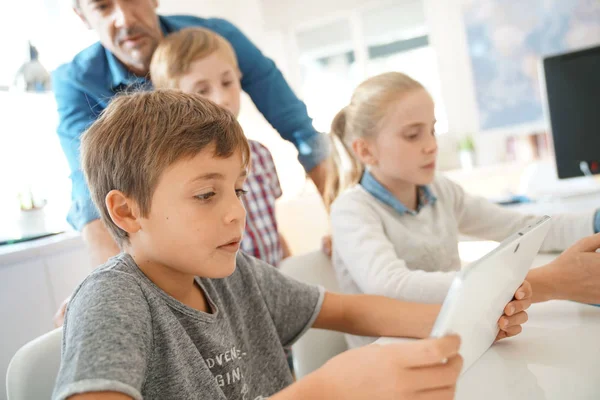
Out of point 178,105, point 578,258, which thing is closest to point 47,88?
point 178,105

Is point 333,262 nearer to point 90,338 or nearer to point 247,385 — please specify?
point 247,385

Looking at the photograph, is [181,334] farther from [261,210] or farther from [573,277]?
[261,210]

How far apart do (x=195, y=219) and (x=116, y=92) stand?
0.86 meters

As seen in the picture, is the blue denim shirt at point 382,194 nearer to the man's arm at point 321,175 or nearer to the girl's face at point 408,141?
the girl's face at point 408,141

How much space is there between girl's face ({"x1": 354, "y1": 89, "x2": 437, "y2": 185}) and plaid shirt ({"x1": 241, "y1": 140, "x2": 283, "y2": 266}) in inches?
13.6

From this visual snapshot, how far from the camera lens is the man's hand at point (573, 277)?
0.87m

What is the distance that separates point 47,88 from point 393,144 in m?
1.55

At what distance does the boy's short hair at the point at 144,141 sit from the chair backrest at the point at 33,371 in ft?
0.59

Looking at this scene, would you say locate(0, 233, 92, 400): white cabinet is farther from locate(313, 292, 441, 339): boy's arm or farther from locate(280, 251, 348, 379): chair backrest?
locate(313, 292, 441, 339): boy's arm

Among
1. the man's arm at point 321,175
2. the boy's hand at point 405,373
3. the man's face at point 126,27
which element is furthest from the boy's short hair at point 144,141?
the man's arm at point 321,175

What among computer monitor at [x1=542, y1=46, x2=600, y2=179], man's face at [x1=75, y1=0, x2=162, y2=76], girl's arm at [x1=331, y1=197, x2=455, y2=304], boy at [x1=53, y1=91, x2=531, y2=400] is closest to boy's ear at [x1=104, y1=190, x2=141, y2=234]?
boy at [x1=53, y1=91, x2=531, y2=400]

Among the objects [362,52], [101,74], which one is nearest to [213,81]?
[101,74]

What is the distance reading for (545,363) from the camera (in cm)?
70

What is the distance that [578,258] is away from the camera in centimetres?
90
